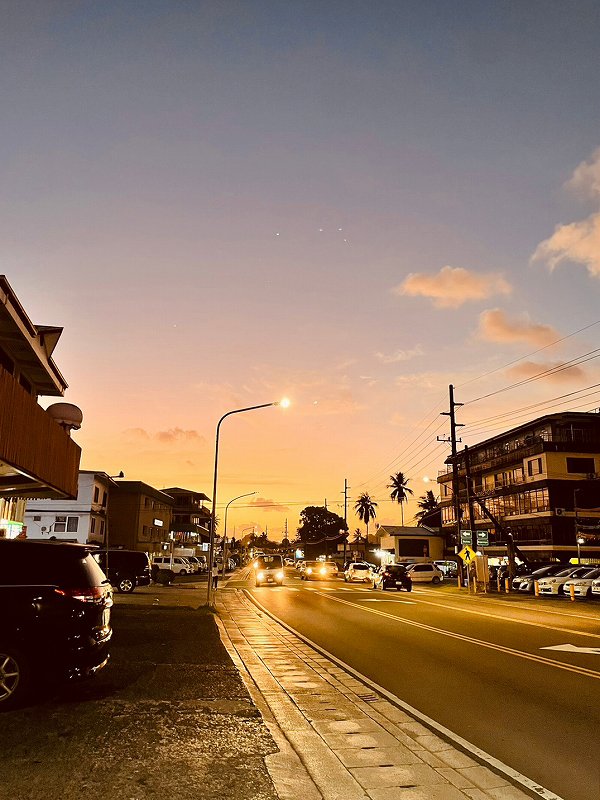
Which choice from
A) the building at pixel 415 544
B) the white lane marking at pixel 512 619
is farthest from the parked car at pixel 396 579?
the building at pixel 415 544

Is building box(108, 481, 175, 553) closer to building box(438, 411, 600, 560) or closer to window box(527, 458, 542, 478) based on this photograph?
A: building box(438, 411, 600, 560)

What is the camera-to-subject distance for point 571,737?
269 inches

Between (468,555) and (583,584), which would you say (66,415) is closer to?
(468,555)

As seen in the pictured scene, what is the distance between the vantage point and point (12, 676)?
7.12m

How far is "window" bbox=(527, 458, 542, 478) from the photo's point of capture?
187 ft

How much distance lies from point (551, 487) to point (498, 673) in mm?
48722

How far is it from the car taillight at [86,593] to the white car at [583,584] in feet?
92.8

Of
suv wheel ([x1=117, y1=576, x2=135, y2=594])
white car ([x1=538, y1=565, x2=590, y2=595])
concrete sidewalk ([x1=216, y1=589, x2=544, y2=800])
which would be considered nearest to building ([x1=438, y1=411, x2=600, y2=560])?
white car ([x1=538, y1=565, x2=590, y2=595])

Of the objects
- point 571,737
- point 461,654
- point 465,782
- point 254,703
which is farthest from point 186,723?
point 461,654

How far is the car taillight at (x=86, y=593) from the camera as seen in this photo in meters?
7.68

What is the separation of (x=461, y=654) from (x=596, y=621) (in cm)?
979

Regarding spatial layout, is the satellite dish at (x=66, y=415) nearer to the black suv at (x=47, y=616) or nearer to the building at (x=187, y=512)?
the black suv at (x=47, y=616)

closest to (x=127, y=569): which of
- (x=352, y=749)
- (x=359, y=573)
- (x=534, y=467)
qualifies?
(x=352, y=749)

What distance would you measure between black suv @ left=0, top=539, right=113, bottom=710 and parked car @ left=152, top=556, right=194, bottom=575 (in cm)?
4956
